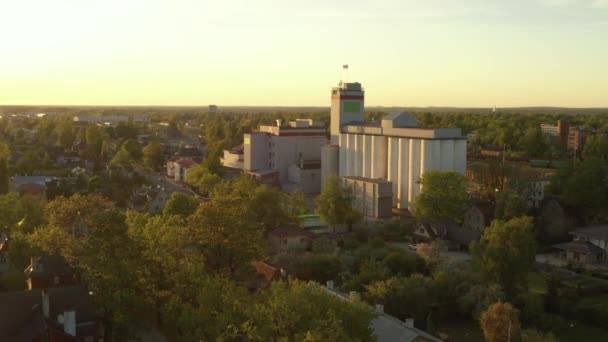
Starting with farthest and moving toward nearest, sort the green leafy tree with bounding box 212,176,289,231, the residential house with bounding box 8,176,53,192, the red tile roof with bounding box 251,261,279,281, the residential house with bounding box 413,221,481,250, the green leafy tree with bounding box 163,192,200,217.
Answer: the residential house with bounding box 8,176,53,192 → the residential house with bounding box 413,221,481,250 → the green leafy tree with bounding box 212,176,289,231 → the green leafy tree with bounding box 163,192,200,217 → the red tile roof with bounding box 251,261,279,281

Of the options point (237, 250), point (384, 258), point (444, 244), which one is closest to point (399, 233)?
point (444, 244)

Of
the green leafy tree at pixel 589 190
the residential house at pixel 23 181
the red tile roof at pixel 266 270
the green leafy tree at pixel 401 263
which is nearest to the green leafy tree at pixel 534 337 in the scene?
the green leafy tree at pixel 401 263

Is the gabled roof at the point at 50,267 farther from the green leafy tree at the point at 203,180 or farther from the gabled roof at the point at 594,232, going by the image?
the gabled roof at the point at 594,232

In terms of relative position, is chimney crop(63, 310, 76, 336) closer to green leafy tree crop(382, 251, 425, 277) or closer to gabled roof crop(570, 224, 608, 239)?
green leafy tree crop(382, 251, 425, 277)

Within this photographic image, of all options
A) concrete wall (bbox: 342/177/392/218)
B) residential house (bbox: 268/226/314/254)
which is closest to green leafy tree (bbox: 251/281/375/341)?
residential house (bbox: 268/226/314/254)

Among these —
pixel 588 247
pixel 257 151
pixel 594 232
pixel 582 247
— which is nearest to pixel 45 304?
pixel 582 247

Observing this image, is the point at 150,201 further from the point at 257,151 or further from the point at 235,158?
the point at 235,158

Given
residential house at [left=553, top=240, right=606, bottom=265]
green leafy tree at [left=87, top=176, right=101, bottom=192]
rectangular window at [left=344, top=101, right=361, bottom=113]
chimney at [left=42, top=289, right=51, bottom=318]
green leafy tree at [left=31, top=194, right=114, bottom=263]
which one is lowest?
residential house at [left=553, top=240, right=606, bottom=265]
